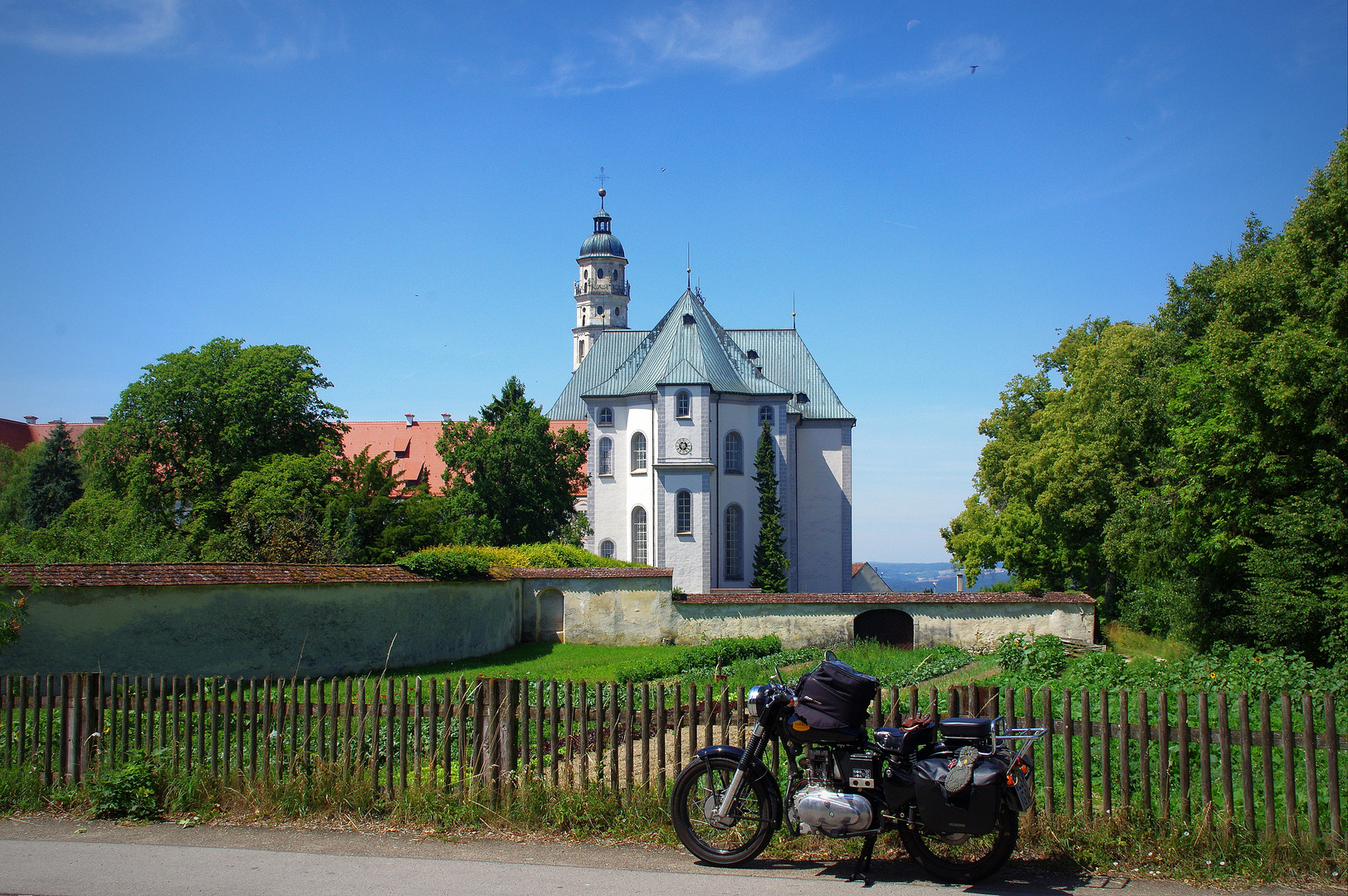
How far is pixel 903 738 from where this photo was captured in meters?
6.70

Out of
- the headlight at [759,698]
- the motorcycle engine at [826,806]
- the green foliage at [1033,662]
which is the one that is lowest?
the green foliage at [1033,662]

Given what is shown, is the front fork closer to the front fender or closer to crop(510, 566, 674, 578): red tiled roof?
the front fender

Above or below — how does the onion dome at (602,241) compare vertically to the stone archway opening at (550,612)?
above

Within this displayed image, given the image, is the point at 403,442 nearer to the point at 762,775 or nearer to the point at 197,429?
the point at 197,429

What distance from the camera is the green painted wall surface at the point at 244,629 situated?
1670 centimetres

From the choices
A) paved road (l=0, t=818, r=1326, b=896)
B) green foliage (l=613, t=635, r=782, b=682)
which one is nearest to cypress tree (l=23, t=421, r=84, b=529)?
green foliage (l=613, t=635, r=782, b=682)

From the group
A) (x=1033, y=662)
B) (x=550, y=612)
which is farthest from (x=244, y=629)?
(x=1033, y=662)

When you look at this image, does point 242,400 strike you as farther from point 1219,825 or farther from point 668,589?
point 1219,825

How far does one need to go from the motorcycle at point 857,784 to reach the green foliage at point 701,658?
39.9ft

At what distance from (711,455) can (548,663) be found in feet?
76.0

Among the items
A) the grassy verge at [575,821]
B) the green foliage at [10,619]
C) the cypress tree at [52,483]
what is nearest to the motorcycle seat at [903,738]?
the grassy verge at [575,821]

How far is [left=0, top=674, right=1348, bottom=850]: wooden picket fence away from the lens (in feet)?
22.5

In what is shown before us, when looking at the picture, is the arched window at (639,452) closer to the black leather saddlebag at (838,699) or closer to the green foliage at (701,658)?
the green foliage at (701,658)

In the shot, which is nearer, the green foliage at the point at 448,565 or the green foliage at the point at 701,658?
the green foliage at the point at 701,658
